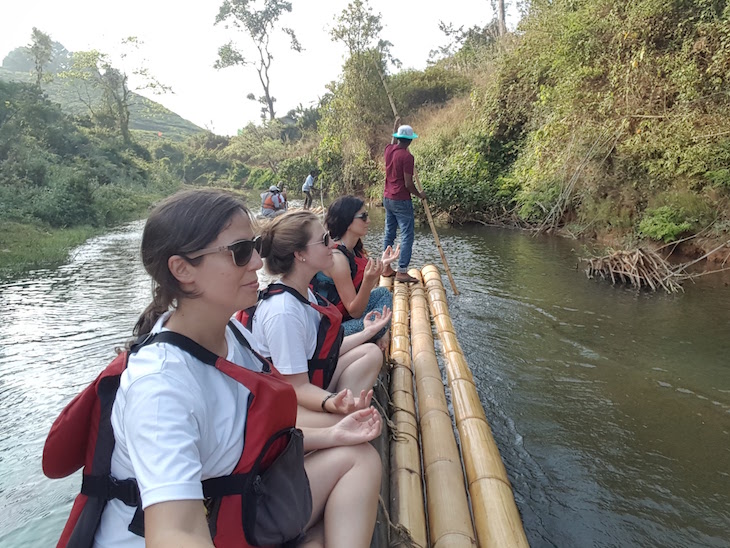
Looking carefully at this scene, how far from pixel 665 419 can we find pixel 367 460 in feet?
9.19

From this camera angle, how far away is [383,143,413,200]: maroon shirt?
5953mm

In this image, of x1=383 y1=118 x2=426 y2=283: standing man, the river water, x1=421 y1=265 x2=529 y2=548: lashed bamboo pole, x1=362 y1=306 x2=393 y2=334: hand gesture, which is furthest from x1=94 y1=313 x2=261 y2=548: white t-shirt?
x1=383 y1=118 x2=426 y2=283: standing man

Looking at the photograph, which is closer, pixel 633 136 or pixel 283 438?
pixel 283 438

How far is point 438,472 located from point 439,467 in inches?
1.3

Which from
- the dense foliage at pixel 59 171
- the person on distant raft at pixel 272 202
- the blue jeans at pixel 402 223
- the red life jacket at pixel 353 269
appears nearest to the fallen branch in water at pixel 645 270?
the blue jeans at pixel 402 223

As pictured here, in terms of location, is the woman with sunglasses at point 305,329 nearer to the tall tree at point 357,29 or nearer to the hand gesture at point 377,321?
the hand gesture at point 377,321

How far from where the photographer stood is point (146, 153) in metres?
28.9

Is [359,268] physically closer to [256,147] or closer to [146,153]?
[146,153]

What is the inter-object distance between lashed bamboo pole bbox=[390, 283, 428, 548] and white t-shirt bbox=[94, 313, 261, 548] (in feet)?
3.02

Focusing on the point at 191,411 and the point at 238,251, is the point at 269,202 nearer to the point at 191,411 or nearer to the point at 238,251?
the point at 238,251

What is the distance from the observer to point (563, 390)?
3865 mm

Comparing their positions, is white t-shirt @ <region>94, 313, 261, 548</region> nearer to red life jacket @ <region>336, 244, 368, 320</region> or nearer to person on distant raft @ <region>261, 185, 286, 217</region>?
red life jacket @ <region>336, 244, 368, 320</region>

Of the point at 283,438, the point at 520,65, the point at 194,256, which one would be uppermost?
the point at 520,65

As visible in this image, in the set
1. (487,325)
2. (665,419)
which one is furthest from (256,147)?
(665,419)
